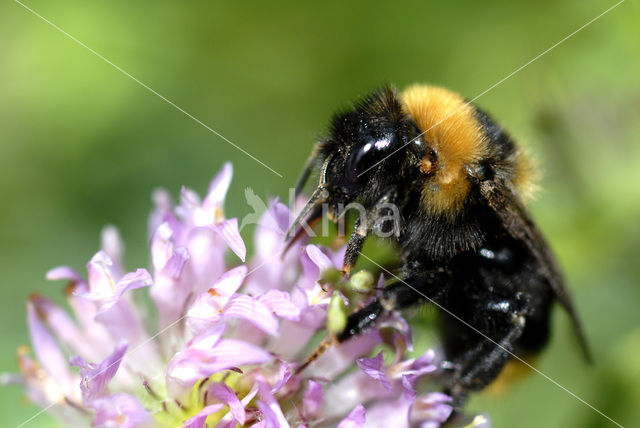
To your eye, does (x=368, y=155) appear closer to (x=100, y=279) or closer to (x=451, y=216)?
(x=451, y=216)

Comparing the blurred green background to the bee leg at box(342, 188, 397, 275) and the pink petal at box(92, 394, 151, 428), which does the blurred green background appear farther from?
the bee leg at box(342, 188, 397, 275)

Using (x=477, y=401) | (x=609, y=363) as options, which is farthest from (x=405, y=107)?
(x=609, y=363)

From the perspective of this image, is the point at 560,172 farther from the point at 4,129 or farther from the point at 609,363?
the point at 4,129

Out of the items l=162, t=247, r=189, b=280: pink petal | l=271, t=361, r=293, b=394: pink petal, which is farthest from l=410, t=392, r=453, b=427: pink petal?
l=162, t=247, r=189, b=280: pink petal

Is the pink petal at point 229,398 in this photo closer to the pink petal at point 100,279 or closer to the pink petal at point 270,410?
the pink petal at point 270,410

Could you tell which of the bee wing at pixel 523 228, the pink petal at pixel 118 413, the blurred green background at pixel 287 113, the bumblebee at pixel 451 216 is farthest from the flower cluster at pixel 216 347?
the blurred green background at pixel 287 113
